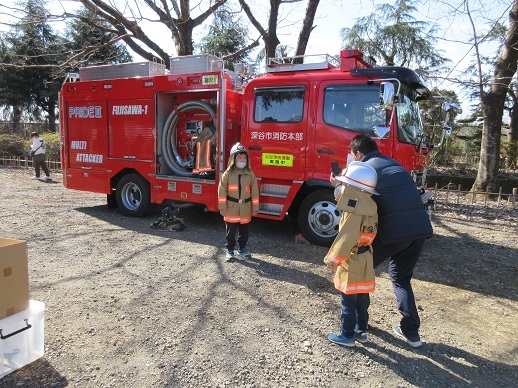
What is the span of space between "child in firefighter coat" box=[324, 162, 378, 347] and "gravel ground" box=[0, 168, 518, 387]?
0.41m

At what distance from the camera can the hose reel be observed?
7.12 m

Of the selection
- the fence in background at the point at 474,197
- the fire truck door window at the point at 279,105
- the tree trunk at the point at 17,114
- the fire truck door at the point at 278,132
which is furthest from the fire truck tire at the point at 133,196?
the tree trunk at the point at 17,114

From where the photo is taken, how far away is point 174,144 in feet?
24.3

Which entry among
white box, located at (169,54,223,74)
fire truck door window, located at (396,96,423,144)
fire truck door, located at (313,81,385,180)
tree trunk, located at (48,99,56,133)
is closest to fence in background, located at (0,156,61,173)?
tree trunk, located at (48,99,56,133)

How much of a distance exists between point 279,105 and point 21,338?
450cm

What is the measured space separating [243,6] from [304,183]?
8772mm

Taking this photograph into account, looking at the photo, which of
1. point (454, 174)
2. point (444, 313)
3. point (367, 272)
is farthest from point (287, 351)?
point (454, 174)

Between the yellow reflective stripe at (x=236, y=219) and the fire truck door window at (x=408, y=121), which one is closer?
the yellow reflective stripe at (x=236, y=219)

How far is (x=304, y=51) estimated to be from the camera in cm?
1192

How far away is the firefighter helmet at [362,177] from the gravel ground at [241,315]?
1331 mm

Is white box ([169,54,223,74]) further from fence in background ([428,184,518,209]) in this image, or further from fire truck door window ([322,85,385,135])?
fence in background ([428,184,518,209])

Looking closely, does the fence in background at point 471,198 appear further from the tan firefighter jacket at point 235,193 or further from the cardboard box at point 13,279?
the cardboard box at point 13,279

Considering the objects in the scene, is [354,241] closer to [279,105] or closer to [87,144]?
[279,105]

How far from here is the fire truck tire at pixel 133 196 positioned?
7523 millimetres
